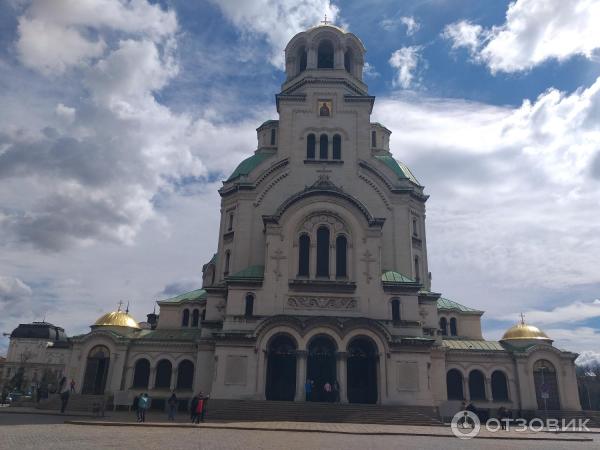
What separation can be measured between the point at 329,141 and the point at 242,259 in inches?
468

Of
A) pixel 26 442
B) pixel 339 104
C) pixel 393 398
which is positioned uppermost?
pixel 339 104

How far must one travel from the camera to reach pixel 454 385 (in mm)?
37312

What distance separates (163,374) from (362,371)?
1473 centimetres

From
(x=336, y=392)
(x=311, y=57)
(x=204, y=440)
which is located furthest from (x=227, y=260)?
(x=204, y=440)

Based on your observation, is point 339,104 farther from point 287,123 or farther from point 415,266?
point 415,266

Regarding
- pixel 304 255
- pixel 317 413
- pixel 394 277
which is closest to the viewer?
pixel 317 413

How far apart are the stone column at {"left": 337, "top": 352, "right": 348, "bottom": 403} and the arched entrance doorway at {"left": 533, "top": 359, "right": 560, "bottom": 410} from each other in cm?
1484

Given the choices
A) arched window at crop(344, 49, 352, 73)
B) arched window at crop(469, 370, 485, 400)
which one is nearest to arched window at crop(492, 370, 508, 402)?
arched window at crop(469, 370, 485, 400)

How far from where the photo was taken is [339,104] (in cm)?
4231

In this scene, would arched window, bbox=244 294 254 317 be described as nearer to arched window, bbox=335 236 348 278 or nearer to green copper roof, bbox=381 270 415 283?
arched window, bbox=335 236 348 278

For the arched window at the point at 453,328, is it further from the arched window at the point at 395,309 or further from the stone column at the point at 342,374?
the stone column at the point at 342,374

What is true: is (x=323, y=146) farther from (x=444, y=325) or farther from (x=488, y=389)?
(x=488, y=389)

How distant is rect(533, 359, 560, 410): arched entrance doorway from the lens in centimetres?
3569

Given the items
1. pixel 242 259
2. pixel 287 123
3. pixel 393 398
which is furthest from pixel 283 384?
pixel 287 123
